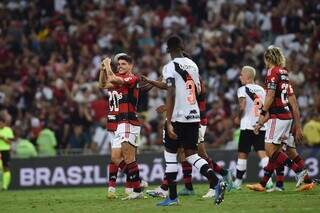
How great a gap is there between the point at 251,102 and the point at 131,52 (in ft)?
41.8

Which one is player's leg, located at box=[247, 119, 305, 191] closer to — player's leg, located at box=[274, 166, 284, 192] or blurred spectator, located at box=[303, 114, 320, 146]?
player's leg, located at box=[274, 166, 284, 192]

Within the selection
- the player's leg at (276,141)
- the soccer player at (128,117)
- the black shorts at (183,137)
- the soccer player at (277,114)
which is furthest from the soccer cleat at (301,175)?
the black shorts at (183,137)

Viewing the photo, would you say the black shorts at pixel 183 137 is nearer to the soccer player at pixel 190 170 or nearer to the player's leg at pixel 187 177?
the soccer player at pixel 190 170

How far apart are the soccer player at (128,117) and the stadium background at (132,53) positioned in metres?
9.46

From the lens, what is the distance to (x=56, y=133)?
2948 centimetres

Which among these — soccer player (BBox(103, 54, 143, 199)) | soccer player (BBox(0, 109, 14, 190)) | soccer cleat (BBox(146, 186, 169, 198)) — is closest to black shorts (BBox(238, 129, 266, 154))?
soccer cleat (BBox(146, 186, 169, 198))

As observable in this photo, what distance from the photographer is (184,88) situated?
1552 centimetres

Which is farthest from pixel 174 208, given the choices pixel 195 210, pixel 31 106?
pixel 31 106

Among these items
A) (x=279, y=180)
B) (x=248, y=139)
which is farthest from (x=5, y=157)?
(x=279, y=180)

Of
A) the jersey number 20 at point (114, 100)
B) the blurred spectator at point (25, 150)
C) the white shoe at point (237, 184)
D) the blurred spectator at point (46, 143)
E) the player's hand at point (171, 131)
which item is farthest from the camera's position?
the blurred spectator at point (46, 143)

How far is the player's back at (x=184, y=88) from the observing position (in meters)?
15.4

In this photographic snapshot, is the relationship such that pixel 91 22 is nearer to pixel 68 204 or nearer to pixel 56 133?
pixel 56 133

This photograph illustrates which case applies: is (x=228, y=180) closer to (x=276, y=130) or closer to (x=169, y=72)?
(x=276, y=130)

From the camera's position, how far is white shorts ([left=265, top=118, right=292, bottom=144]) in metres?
17.6
